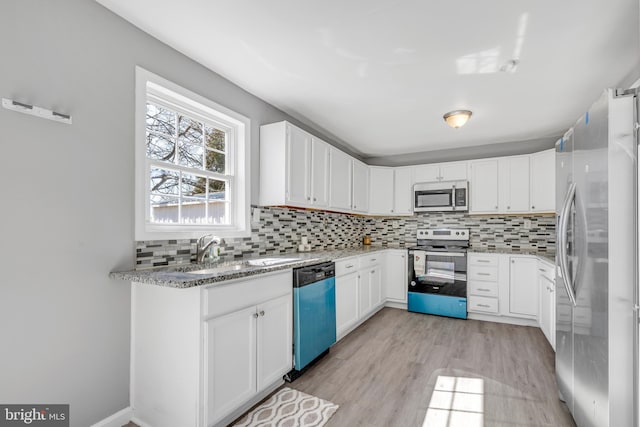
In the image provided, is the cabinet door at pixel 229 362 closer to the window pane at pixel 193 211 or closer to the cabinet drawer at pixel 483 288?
the window pane at pixel 193 211

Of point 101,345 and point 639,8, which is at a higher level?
point 639,8

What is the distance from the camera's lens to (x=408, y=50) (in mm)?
2174

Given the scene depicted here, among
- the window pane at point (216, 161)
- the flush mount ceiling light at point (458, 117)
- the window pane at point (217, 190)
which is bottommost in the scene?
the window pane at point (217, 190)

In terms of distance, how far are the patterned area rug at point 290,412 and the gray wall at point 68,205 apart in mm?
807

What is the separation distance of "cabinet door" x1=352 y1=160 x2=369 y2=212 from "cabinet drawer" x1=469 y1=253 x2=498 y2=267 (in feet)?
5.36

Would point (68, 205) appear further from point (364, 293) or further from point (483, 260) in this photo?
point (483, 260)

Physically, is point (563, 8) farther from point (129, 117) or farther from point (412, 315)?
point (412, 315)

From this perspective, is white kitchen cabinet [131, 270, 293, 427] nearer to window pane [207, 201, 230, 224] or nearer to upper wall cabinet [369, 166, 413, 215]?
window pane [207, 201, 230, 224]

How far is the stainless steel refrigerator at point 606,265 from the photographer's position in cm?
134

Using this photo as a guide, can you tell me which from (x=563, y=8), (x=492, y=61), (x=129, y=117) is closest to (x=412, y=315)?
(x=492, y=61)

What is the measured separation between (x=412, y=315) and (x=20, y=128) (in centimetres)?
422

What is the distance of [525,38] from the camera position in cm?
200

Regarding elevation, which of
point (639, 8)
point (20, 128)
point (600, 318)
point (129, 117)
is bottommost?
point (600, 318)

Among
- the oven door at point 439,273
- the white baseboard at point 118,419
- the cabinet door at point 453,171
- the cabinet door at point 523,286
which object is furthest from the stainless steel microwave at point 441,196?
the white baseboard at point 118,419
